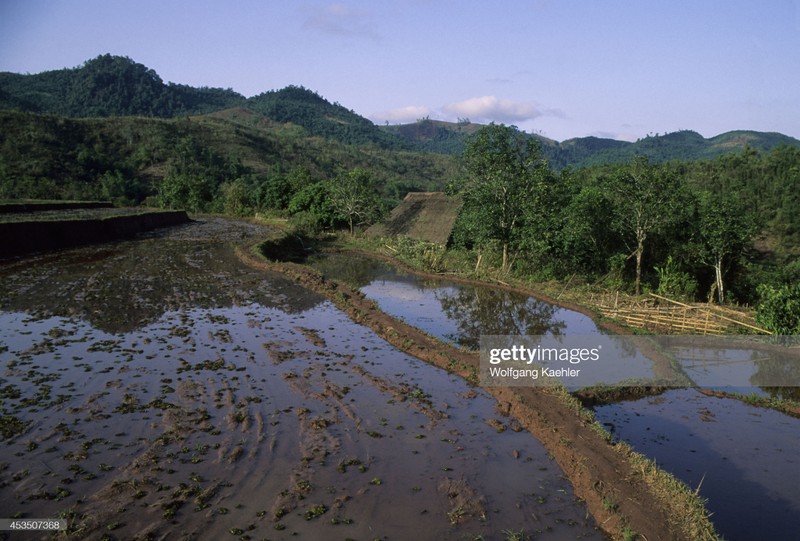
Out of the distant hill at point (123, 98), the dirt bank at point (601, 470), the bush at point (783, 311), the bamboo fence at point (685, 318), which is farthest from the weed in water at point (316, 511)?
the distant hill at point (123, 98)

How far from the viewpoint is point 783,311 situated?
13.4 m

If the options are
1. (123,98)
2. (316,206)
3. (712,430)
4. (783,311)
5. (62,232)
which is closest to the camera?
(712,430)

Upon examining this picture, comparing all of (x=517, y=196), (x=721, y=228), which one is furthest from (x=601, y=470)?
(x=517, y=196)

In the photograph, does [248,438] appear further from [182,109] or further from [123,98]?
[182,109]

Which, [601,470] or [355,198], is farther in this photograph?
→ [355,198]

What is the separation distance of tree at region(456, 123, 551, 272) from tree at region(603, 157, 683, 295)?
325 cm

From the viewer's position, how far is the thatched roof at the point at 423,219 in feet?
101

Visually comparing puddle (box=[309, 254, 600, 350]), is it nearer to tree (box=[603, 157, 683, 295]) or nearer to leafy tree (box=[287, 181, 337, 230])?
tree (box=[603, 157, 683, 295])

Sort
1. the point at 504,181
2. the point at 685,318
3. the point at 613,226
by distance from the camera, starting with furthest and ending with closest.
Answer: the point at 504,181
the point at 613,226
the point at 685,318

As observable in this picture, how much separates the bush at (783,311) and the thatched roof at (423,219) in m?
17.5

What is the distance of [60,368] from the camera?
34.2 ft

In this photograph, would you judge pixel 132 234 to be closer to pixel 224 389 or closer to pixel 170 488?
pixel 224 389

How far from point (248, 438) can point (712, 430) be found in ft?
26.7

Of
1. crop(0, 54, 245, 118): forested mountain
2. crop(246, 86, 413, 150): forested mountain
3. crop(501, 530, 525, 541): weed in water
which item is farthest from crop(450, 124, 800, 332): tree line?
crop(246, 86, 413, 150): forested mountain
